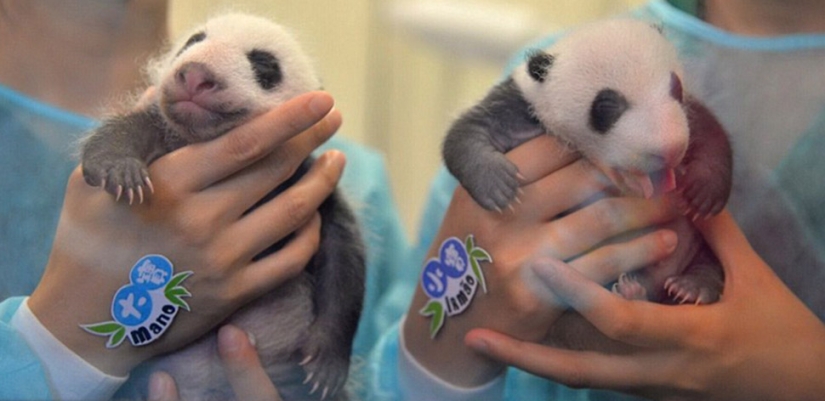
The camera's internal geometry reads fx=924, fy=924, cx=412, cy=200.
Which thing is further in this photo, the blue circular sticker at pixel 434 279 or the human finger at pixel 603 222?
the blue circular sticker at pixel 434 279

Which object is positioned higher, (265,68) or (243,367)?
(265,68)

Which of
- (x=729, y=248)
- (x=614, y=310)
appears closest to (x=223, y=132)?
(x=614, y=310)

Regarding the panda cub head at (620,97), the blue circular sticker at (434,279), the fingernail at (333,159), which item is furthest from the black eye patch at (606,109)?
the fingernail at (333,159)

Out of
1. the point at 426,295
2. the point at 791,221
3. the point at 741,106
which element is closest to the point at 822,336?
the point at 791,221

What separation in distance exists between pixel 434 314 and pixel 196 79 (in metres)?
0.38

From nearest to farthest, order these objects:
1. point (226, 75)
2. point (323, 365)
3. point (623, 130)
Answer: point (623, 130)
point (226, 75)
point (323, 365)

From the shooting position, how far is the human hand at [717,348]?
0.95 m

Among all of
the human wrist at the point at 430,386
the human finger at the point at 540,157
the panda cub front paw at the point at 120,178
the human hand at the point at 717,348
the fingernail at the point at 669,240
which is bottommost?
the human wrist at the point at 430,386

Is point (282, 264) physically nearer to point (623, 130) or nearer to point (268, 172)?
point (268, 172)

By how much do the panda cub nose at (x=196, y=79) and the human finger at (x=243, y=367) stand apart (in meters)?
0.27

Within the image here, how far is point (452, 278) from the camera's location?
3.39 feet

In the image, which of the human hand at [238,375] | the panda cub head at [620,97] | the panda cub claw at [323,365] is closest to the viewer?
the panda cub head at [620,97]

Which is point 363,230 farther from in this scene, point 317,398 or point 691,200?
point 691,200

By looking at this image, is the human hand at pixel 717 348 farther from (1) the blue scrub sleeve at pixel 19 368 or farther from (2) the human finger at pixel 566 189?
(1) the blue scrub sleeve at pixel 19 368
